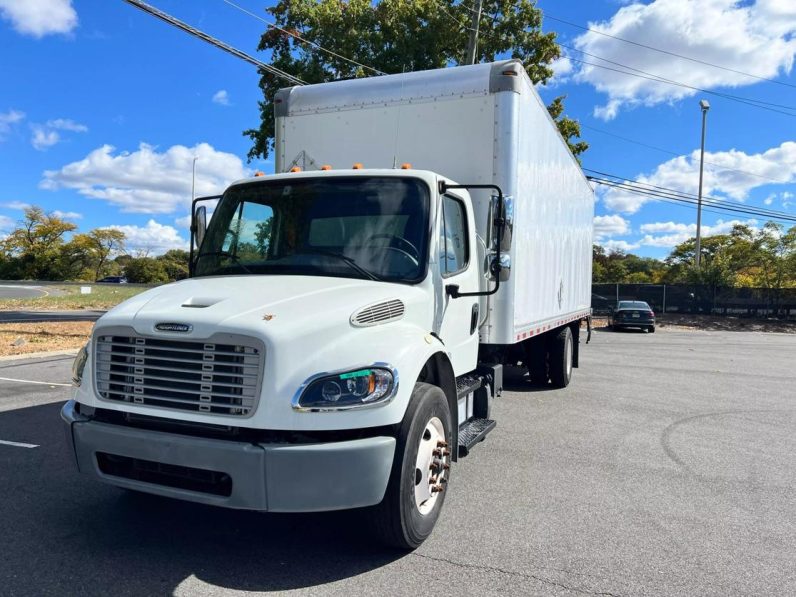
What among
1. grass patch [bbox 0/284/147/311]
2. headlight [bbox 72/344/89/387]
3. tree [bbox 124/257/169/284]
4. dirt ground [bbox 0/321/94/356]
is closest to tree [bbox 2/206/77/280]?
tree [bbox 124/257/169/284]

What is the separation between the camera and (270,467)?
2.90m

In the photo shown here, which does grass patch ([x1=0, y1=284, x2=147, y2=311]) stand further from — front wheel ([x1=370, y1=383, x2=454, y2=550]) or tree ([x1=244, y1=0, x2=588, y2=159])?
front wheel ([x1=370, y1=383, x2=454, y2=550])

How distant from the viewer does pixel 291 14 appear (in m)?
20.2

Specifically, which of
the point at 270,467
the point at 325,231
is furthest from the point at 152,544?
the point at 325,231

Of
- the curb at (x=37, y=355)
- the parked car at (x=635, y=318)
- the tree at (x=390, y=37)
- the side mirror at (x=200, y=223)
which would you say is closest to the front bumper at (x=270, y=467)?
the side mirror at (x=200, y=223)

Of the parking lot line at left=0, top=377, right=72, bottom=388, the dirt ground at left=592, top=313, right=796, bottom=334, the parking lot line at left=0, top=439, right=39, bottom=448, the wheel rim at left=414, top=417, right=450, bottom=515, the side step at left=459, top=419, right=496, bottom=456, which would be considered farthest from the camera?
the dirt ground at left=592, top=313, right=796, bottom=334

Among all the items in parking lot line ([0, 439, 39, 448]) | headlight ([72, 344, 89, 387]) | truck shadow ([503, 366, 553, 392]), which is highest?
headlight ([72, 344, 89, 387])

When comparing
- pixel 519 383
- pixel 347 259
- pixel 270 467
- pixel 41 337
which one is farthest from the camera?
pixel 41 337

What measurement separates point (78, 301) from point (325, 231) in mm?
35220

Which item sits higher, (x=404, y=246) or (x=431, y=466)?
(x=404, y=246)

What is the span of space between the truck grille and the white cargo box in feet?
8.70

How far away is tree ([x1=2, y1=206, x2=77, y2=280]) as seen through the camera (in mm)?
70938

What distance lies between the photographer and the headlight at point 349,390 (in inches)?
119

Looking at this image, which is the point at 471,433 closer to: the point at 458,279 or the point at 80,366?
the point at 458,279
